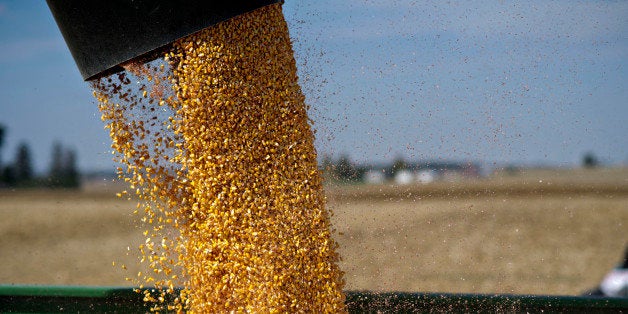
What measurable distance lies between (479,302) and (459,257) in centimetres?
802

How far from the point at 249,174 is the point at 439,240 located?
982cm

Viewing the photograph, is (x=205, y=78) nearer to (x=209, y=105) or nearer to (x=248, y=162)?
(x=209, y=105)

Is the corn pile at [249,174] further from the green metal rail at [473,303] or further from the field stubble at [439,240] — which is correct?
the field stubble at [439,240]

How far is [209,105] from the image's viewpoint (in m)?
2.66

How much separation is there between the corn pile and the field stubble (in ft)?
19.9

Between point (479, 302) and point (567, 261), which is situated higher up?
point (479, 302)

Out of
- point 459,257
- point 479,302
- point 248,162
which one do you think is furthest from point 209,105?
point 459,257

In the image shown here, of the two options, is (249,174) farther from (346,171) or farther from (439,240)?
(439,240)

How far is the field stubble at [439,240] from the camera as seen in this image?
10133 mm

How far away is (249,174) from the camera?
2.66m

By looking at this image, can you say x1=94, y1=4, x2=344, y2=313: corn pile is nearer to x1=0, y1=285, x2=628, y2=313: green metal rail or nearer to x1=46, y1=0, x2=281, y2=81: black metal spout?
x1=46, y1=0, x2=281, y2=81: black metal spout

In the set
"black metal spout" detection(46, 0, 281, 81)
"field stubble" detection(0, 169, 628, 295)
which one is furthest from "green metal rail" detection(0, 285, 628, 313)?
"field stubble" detection(0, 169, 628, 295)

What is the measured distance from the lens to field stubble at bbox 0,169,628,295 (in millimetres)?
10133

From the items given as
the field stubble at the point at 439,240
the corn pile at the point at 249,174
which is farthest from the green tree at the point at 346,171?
the field stubble at the point at 439,240
